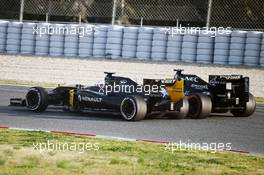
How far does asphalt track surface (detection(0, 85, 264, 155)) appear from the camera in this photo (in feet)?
32.0

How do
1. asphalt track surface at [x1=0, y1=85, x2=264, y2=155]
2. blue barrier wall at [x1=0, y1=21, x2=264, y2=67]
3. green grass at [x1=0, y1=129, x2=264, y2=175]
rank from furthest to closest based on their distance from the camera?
blue barrier wall at [x1=0, y1=21, x2=264, y2=67], asphalt track surface at [x1=0, y1=85, x2=264, y2=155], green grass at [x1=0, y1=129, x2=264, y2=175]

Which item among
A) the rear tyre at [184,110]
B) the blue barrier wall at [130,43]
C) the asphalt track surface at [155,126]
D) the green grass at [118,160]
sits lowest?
the green grass at [118,160]

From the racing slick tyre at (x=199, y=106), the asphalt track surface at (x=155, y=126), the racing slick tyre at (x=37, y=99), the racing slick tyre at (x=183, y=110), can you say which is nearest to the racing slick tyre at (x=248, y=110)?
the asphalt track surface at (x=155, y=126)

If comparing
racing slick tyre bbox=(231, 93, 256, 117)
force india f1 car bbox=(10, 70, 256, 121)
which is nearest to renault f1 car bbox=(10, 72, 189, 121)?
force india f1 car bbox=(10, 70, 256, 121)

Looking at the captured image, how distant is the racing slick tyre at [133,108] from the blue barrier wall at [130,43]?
10.1 meters

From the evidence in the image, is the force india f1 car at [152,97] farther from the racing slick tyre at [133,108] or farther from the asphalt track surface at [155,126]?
the asphalt track surface at [155,126]

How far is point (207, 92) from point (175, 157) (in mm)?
5966

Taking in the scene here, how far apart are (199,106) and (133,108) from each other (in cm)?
199

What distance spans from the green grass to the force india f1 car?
3.20 m

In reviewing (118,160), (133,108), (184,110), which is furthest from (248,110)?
(118,160)

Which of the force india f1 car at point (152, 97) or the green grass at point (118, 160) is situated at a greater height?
the force india f1 car at point (152, 97)

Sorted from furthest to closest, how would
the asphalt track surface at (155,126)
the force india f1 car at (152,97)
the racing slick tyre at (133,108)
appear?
1. the force india f1 car at (152,97)
2. the racing slick tyre at (133,108)
3. the asphalt track surface at (155,126)

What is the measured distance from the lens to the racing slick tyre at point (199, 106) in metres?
12.7

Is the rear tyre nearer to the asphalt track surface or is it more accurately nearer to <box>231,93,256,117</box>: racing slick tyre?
the asphalt track surface
